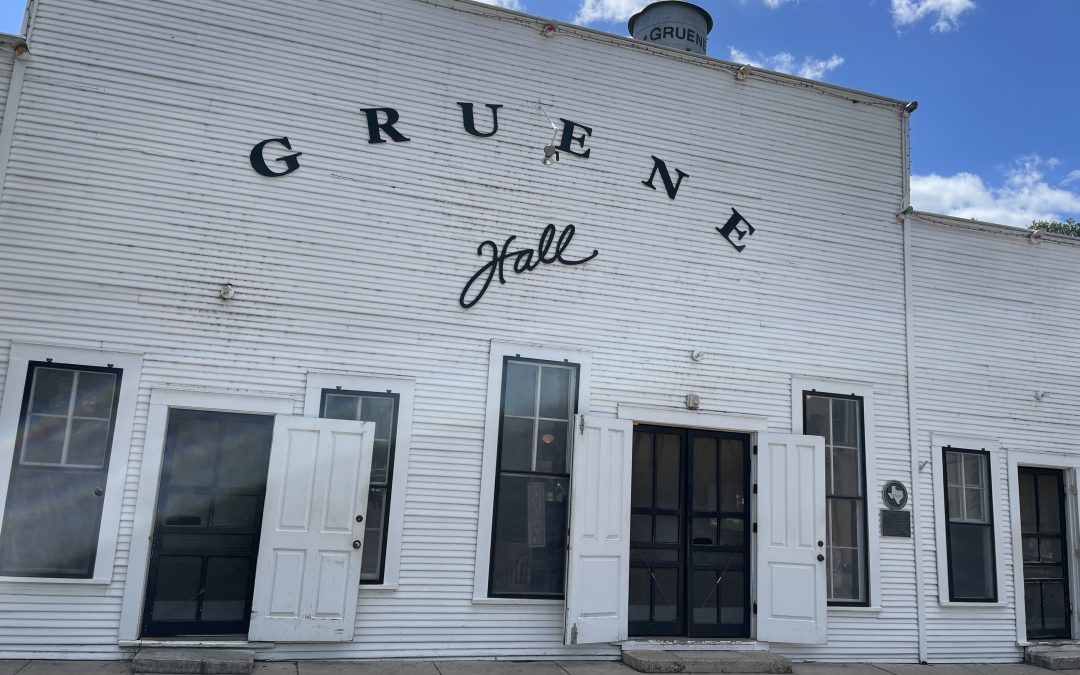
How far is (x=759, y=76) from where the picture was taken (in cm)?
996

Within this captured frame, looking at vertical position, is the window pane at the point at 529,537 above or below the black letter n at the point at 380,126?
below

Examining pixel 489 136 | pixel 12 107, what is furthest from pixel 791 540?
pixel 12 107

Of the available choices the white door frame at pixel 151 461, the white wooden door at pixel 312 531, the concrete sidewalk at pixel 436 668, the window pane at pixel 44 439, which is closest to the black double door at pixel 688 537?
the concrete sidewalk at pixel 436 668

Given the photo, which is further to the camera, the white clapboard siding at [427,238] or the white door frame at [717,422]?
the white door frame at [717,422]

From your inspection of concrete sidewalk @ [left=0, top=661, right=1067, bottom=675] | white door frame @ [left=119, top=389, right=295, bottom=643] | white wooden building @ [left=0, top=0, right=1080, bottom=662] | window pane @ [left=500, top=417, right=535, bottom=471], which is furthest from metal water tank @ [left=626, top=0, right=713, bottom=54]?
concrete sidewalk @ [left=0, top=661, right=1067, bottom=675]

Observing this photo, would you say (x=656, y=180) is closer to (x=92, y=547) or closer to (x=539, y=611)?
(x=539, y=611)

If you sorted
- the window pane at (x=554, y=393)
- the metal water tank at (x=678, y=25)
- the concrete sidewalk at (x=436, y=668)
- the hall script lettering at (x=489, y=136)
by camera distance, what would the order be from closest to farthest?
the concrete sidewalk at (x=436, y=668) < the hall script lettering at (x=489, y=136) < the window pane at (x=554, y=393) < the metal water tank at (x=678, y=25)

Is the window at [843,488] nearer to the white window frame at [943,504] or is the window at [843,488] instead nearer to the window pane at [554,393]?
the white window frame at [943,504]

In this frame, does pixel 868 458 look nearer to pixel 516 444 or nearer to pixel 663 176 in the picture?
pixel 663 176

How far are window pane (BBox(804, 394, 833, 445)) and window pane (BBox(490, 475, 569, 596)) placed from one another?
121 inches

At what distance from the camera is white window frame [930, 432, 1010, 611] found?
376 inches

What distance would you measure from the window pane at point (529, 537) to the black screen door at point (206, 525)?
2276 millimetres

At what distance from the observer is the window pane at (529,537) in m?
8.20

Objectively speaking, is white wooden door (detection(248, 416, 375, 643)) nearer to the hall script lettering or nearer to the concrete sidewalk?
the concrete sidewalk
